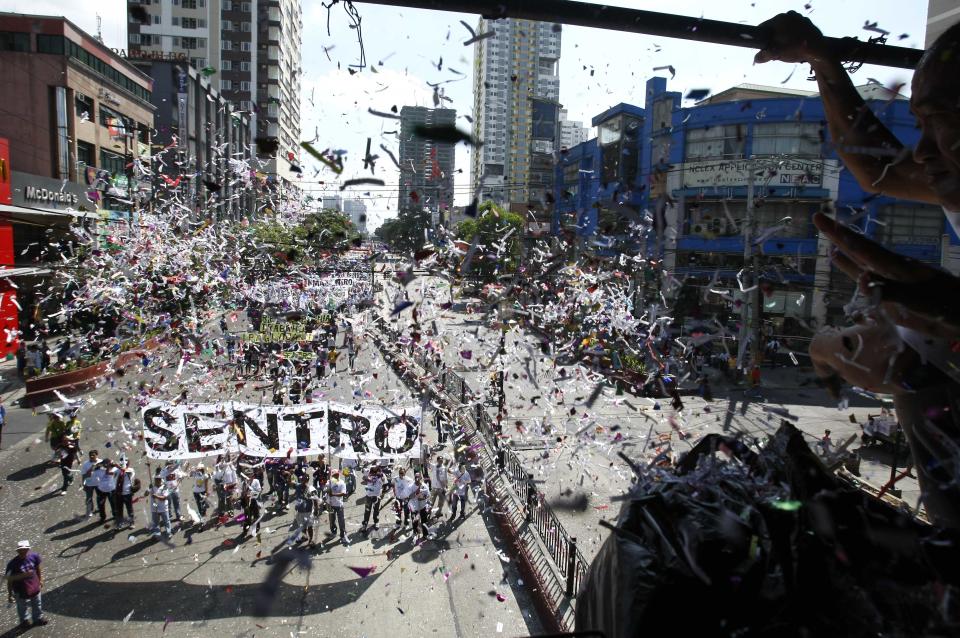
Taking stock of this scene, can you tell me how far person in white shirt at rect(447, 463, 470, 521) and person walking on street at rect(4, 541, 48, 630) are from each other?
22.4 feet

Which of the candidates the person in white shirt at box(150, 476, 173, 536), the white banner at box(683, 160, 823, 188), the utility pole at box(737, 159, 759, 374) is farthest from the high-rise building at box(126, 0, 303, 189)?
the person in white shirt at box(150, 476, 173, 536)

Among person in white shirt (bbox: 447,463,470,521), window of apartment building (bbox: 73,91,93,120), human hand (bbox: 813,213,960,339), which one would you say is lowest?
person in white shirt (bbox: 447,463,470,521)

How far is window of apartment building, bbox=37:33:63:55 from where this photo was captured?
1203 inches

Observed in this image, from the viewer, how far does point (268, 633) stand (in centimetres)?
833

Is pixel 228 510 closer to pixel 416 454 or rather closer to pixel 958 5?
pixel 416 454

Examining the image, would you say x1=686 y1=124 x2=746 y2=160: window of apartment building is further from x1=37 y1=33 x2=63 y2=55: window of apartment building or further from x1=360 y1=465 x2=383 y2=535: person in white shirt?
x1=37 y1=33 x2=63 y2=55: window of apartment building

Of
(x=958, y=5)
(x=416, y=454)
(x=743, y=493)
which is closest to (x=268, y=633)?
(x=416, y=454)

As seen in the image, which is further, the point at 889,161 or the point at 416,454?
the point at 416,454

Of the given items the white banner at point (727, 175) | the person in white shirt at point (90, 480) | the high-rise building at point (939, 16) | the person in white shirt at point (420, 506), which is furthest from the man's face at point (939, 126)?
the white banner at point (727, 175)

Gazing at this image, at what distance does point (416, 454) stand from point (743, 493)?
31.5 ft

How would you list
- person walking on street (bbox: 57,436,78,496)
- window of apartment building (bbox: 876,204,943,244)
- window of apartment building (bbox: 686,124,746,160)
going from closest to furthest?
person walking on street (bbox: 57,436,78,496) → window of apartment building (bbox: 876,204,943,244) → window of apartment building (bbox: 686,124,746,160)

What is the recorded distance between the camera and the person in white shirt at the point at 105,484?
455 inches

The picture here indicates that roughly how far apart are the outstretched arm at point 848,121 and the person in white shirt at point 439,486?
35.2 feet

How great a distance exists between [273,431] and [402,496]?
2777 mm
